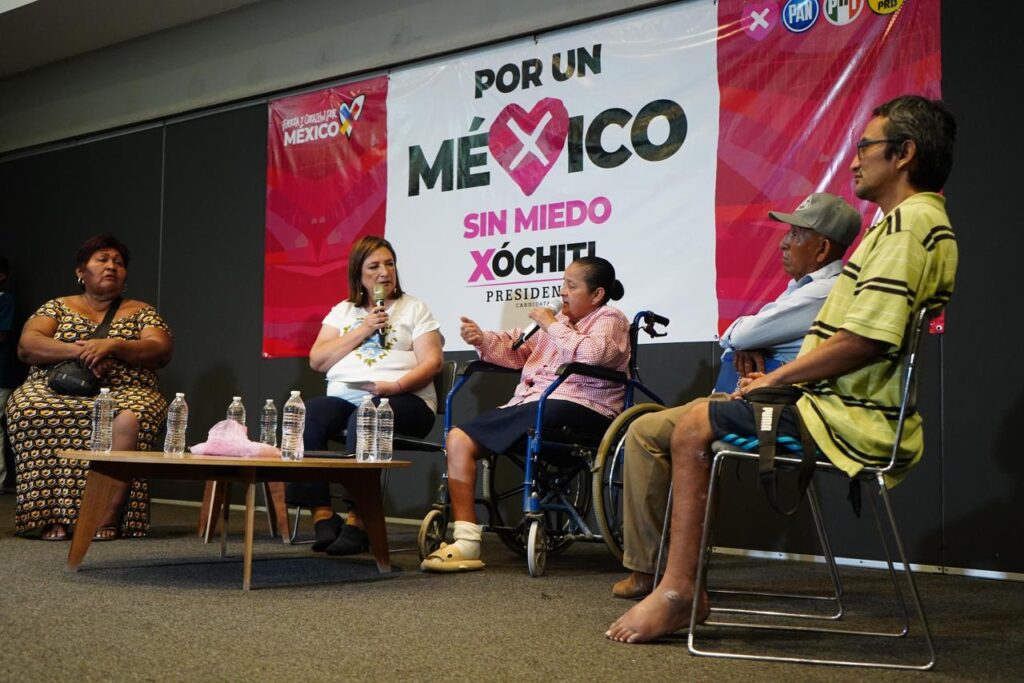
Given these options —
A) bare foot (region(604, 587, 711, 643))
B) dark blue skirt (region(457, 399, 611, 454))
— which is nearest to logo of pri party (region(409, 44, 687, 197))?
dark blue skirt (region(457, 399, 611, 454))

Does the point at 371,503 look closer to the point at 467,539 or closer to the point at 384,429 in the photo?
the point at 467,539

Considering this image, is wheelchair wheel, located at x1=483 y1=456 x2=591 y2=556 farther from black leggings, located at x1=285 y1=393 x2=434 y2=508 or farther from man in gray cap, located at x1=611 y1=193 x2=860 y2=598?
man in gray cap, located at x1=611 y1=193 x2=860 y2=598

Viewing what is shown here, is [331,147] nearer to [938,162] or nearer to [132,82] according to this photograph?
[132,82]

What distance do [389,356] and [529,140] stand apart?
1436 mm

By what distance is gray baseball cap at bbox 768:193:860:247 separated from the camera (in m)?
2.72

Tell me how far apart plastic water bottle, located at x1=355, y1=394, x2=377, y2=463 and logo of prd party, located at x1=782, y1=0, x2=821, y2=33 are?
2.20m

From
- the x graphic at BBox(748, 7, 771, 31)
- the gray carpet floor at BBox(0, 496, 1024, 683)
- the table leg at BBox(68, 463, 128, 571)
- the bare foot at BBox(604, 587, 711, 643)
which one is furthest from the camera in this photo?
the x graphic at BBox(748, 7, 771, 31)

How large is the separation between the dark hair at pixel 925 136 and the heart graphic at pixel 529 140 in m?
2.63

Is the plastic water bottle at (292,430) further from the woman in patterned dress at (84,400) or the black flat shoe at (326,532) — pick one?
the woman in patterned dress at (84,400)

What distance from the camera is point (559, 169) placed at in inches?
186

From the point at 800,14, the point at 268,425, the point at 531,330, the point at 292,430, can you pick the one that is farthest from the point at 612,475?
the point at 800,14

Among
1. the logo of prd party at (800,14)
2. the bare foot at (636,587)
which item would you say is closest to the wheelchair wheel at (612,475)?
the bare foot at (636,587)

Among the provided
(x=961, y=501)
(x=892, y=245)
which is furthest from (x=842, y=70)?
(x=892, y=245)

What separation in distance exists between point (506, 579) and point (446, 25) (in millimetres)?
3153
